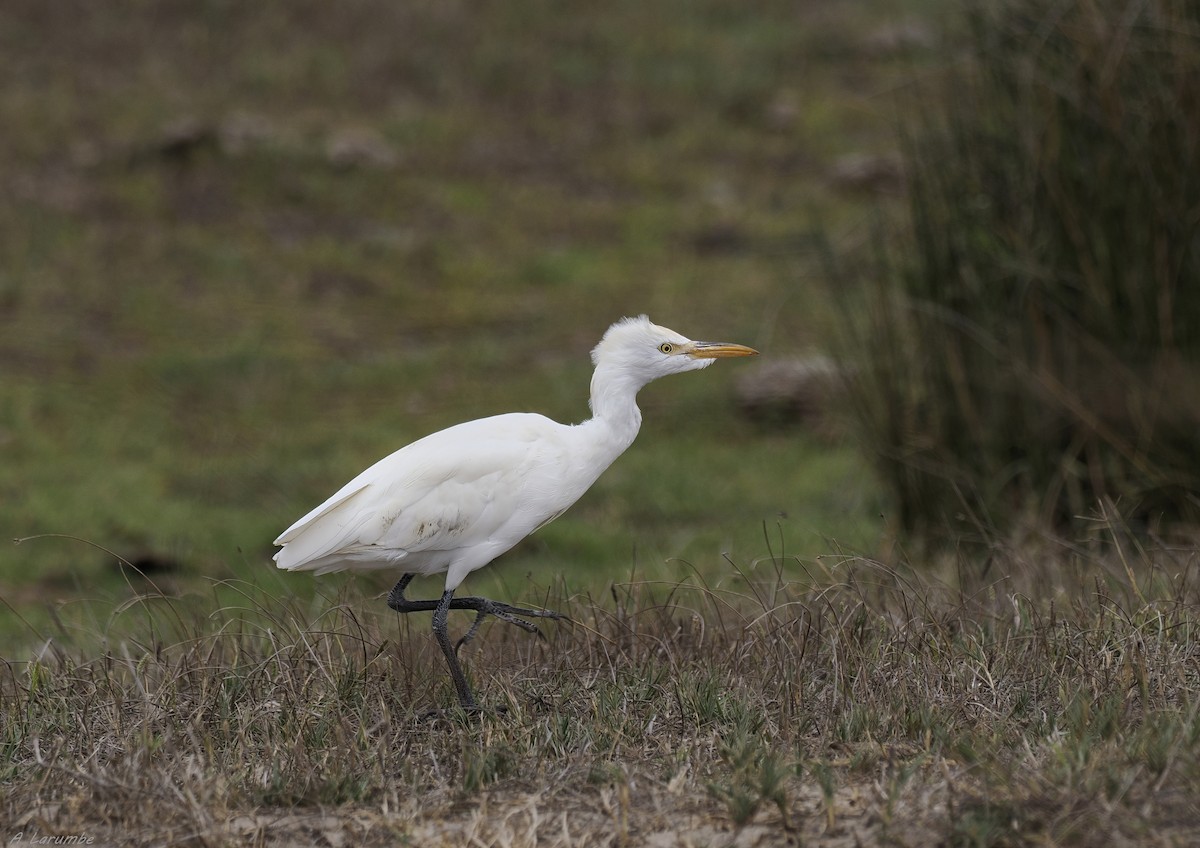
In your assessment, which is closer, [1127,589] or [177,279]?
[1127,589]

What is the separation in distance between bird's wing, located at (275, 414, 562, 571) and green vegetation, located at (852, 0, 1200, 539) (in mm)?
2666

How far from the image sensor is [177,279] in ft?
42.5

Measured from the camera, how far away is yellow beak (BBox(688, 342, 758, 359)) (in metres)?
3.87

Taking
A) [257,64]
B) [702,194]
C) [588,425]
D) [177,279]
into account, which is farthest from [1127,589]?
[257,64]

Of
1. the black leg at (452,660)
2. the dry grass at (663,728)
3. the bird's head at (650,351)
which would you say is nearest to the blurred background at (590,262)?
the dry grass at (663,728)

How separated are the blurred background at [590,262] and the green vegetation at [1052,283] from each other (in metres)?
0.02

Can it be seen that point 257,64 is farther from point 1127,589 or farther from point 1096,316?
point 1127,589

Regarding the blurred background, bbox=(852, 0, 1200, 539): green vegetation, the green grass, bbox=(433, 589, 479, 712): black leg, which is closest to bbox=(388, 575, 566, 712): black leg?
bbox=(433, 589, 479, 712): black leg

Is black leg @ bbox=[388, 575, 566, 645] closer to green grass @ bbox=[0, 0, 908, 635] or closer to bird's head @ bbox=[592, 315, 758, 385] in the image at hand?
bird's head @ bbox=[592, 315, 758, 385]

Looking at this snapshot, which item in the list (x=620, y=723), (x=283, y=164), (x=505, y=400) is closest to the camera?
(x=620, y=723)

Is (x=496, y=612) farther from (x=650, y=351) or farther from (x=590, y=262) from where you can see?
(x=590, y=262)

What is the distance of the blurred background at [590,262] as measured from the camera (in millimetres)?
6383

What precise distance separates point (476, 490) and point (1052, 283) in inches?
137

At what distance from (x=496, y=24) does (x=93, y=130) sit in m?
6.44
